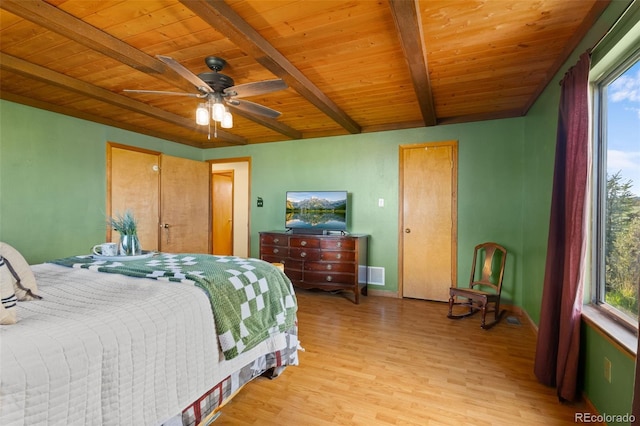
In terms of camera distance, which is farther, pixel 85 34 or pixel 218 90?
pixel 218 90

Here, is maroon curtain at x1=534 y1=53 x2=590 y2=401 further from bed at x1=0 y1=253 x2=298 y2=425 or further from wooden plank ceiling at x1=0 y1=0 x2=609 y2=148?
bed at x1=0 y1=253 x2=298 y2=425

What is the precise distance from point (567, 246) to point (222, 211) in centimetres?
581

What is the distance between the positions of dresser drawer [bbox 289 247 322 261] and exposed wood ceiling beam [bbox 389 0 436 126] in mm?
2203

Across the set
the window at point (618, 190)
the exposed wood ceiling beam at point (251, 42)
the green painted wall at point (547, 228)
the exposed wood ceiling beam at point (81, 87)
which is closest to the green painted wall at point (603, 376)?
the green painted wall at point (547, 228)

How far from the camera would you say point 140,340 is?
1156mm

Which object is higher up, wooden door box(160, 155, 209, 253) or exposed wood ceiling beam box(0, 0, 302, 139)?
exposed wood ceiling beam box(0, 0, 302, 139)

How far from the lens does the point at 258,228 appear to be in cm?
495

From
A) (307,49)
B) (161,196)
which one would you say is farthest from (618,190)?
(161,196)

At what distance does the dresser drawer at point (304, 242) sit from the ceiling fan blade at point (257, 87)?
2.15 m

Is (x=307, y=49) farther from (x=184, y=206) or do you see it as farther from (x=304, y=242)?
(x=184, y=206)

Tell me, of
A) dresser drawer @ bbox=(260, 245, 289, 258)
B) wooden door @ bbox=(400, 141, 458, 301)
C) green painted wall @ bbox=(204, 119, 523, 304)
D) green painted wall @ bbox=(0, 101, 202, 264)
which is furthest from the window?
green painted wall @ bbox=(0, 101, 202, 264)

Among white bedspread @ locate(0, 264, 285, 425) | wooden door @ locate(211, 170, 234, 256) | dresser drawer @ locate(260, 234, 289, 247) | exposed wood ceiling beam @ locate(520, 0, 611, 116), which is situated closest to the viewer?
white bedspread @ locate(0, 264, 285, 425)

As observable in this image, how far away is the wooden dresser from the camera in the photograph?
3.76 metres

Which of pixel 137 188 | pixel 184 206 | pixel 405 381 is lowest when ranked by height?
pixel 405 381
